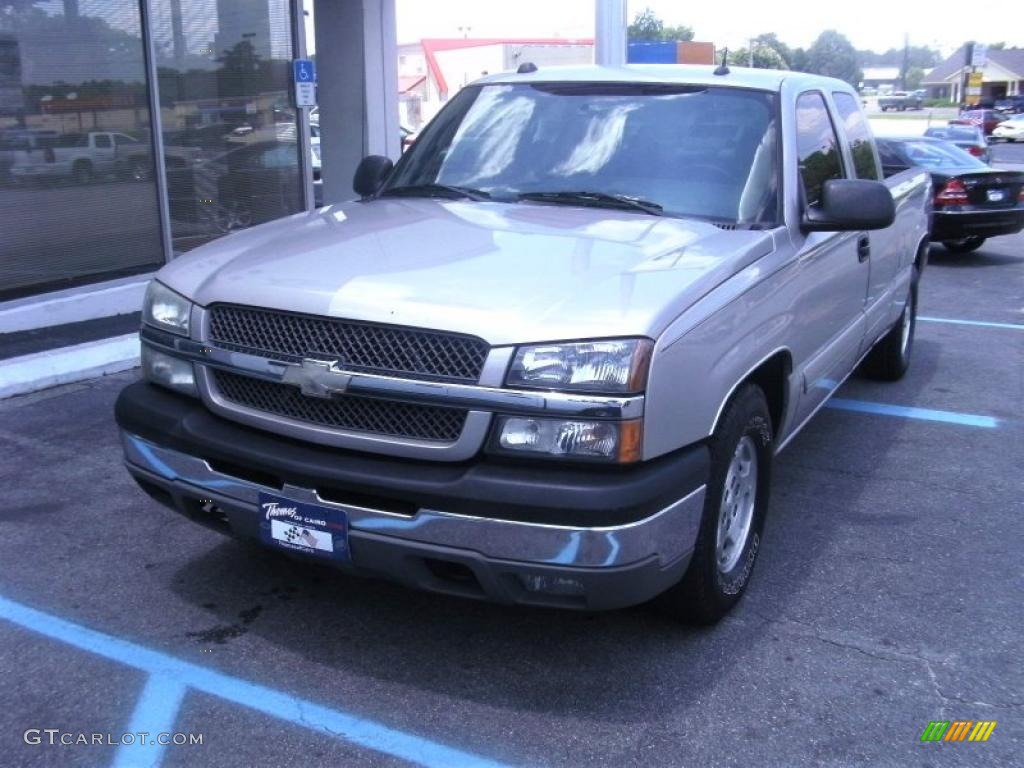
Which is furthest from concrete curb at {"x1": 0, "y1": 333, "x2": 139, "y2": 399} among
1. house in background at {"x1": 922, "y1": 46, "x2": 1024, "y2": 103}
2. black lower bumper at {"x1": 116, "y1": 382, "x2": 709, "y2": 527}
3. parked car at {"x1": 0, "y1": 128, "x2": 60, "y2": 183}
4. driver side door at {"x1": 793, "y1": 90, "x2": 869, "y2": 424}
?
house in background at {"x1": 922, "y1": 46, "x2": 1024, "y2": 103}

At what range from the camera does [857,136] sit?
5.88 m

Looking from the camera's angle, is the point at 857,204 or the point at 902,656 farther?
the point at 857,204

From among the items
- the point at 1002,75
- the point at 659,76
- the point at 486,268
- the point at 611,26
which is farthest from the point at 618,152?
the point at 1002,75

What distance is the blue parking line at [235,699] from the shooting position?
3184mm

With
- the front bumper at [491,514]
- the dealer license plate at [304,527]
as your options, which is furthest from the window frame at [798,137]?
the dealer license plate at [304,527]

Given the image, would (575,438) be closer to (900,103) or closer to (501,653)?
(501,653)

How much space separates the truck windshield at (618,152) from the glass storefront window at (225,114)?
5598mm

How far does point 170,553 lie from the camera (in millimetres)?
4508

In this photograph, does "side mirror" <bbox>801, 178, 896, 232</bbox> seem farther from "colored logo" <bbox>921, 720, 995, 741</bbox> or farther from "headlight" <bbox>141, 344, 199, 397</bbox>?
"headlight" <bbox>141, 344, 199, 397</bbox>

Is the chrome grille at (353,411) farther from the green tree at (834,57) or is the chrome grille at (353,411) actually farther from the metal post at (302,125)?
the green tree at (834,57)

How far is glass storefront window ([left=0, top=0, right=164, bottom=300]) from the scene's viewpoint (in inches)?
333

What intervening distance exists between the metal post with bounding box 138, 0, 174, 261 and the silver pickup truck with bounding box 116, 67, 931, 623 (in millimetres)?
5475

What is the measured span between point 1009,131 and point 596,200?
5061 centimetres

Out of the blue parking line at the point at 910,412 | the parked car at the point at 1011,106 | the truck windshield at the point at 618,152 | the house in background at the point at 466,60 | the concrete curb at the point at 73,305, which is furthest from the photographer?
the parked car at the point at 1011,106
